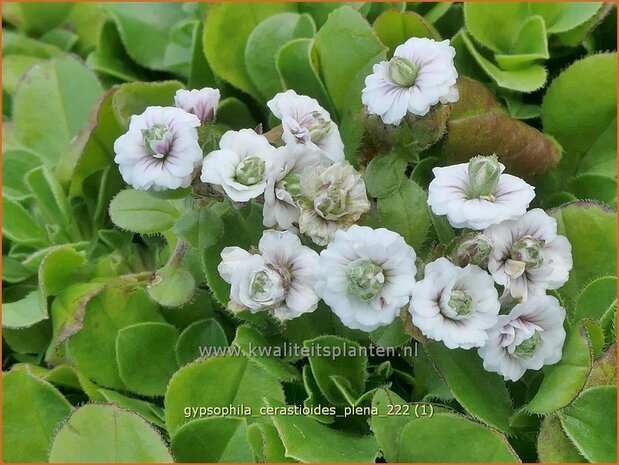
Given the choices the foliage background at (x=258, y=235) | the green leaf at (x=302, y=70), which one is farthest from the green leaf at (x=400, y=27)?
the green leaf at (x=302, y=70)

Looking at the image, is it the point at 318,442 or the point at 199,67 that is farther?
the point at 199,67

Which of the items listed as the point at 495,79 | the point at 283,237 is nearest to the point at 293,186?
the point at 283,237

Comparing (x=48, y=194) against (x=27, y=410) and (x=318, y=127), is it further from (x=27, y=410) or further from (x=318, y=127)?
(x=318, y=127)

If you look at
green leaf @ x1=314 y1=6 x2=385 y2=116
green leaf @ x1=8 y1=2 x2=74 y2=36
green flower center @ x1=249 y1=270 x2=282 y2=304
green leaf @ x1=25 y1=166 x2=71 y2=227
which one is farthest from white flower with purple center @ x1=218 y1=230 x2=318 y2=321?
green leaf @ x1=8 y1=2 x2=74 y2=36

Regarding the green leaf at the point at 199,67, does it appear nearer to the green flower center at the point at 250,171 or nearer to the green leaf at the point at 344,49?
the green leaf at the point at 344,49

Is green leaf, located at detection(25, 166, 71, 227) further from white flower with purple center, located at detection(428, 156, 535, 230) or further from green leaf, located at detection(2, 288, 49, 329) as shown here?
white flower with purple center, located at detection(428, 156, 535, 230)

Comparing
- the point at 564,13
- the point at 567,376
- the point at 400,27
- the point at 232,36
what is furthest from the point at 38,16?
the point at 567,376
